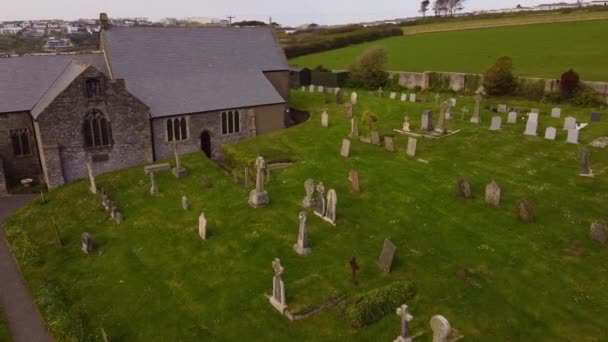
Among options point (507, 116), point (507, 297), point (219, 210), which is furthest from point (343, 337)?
point (507, 116)

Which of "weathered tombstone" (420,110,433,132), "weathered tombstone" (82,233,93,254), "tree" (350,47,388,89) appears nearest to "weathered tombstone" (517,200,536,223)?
"weathered tombstone" (420,110,433,132)

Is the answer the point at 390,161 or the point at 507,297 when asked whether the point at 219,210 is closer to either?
the point at 390,161

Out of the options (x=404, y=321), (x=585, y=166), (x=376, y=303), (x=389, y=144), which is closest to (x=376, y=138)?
(x=389, y=144)

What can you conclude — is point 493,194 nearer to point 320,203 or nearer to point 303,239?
point 320,203

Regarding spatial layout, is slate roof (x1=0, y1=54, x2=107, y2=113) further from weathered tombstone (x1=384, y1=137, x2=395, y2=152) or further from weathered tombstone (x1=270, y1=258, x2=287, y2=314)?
weathered tombstone (x1=270, y1=258, x2=287, y2=314)

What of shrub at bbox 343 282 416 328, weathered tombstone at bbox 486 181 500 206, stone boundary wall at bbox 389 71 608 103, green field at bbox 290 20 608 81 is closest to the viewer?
shrub at bbox 343 282 416 328

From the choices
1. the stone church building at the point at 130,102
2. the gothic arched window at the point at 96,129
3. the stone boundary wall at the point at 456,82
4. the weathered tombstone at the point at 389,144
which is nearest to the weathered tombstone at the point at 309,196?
the weathered tombstone at the point at 389,144
